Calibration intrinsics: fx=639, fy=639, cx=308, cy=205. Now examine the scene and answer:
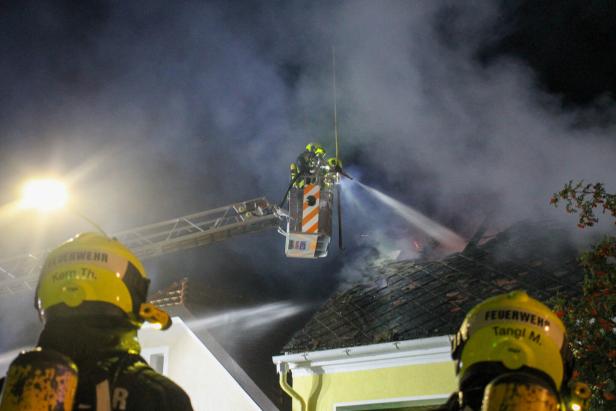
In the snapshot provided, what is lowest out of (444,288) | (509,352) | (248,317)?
(509,352)

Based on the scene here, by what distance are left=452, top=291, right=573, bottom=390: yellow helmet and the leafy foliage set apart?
2917 mm

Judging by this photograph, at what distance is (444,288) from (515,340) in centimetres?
659

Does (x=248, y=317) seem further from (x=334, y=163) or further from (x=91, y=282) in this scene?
(x=91, y=282)

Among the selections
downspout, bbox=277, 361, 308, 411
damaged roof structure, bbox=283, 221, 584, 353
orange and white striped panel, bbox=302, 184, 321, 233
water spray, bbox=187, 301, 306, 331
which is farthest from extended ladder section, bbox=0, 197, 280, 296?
downspout, bbox=277, 361, 308, 411

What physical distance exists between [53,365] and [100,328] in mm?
429

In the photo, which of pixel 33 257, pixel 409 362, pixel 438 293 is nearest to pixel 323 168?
pixel 438 293

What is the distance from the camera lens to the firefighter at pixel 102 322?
242cm

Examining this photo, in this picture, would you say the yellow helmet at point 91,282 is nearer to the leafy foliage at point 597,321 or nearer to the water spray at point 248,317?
the leafy foliage at point 597,321

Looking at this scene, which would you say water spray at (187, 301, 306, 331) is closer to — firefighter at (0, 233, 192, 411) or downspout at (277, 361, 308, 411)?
downspout at (277, 361, 308, 411)

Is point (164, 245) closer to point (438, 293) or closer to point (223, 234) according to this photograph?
point (223, 234)

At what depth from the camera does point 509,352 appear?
8.13 ft

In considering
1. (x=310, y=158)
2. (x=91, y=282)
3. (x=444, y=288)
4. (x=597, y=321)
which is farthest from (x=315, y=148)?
(x=91, y=282)

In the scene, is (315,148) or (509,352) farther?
(315,148)

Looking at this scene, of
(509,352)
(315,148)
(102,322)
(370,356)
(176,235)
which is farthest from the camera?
(176,235)
